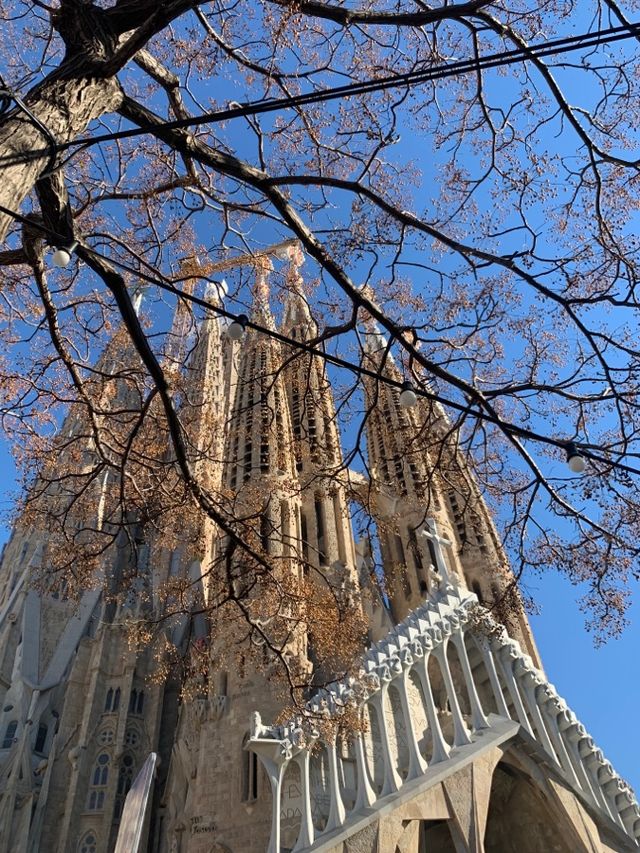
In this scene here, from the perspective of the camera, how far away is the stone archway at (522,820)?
14.6 meters

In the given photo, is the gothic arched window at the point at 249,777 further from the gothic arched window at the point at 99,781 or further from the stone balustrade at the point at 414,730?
the gothic arched window at the point at 99,781

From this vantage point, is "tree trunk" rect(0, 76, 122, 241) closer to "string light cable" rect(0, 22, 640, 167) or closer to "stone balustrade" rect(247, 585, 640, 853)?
"string light cable" rect(0, 22, 640, 167)

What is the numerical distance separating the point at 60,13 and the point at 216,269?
4130 mm

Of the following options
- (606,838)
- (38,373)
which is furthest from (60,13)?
(606,838)

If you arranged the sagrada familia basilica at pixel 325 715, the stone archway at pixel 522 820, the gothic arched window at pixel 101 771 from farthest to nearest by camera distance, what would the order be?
the gothic arched window at pixel 101 771, the stone archway at pixel 522 820, the sagrada familia basilica at pixel 325 715

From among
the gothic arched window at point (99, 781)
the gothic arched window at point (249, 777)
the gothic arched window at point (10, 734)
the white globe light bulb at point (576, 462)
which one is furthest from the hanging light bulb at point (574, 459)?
the gothic arched window at point (10, 734)

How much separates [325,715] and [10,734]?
21219mm

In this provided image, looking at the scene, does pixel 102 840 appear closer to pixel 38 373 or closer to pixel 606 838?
pixel 606 838

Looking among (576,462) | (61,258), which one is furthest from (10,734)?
(576,462)

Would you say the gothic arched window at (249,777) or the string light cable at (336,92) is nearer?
the string light cable at (336,92)

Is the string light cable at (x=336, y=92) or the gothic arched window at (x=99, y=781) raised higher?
the gothic arched window at (x=99, y=781)

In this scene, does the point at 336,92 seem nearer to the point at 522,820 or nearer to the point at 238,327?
the point at 238,327

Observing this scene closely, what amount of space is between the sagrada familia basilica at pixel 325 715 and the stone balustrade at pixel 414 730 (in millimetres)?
46

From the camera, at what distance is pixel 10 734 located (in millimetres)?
24688
